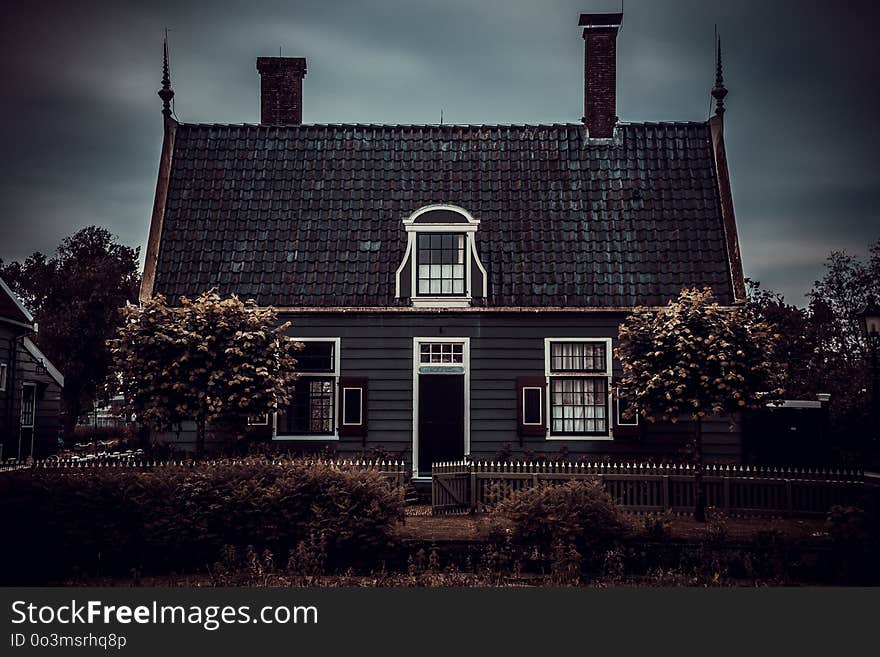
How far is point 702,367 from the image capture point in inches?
659

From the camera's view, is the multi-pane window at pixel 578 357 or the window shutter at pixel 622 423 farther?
the multi-pane window at pixel 578 357

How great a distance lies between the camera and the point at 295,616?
9.48 metres

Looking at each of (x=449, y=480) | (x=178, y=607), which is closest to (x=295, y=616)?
(x=178, y=607)

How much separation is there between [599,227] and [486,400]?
16.8 ft

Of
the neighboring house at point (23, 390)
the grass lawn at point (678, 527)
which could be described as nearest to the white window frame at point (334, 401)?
the grass lawn at point (678, 527)

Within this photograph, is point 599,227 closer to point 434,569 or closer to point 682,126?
point 682,126

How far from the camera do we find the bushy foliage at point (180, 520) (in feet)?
41.3

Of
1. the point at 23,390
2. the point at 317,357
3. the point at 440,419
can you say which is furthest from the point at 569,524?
the point at 23,390

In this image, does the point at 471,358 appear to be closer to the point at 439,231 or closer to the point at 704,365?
the point at 439,231

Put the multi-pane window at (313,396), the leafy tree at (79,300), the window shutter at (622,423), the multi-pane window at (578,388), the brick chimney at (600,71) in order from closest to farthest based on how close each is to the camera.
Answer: the window shutter at (622,423) < the multi-pane window at (578,388) < the multi-pane window at (313,396) < the brick chimney at (600,71) < the leafy tree at (79,300)

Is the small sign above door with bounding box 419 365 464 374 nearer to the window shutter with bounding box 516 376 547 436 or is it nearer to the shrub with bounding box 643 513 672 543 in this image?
the window shutter with bounding box 516 376 547 436

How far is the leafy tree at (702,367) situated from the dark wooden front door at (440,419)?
4926 millimetres

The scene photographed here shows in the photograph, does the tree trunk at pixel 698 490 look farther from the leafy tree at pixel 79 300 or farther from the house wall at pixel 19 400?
the leafy tree at pixel 79 300

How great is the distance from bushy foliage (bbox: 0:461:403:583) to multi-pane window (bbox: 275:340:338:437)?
26.7 ft
